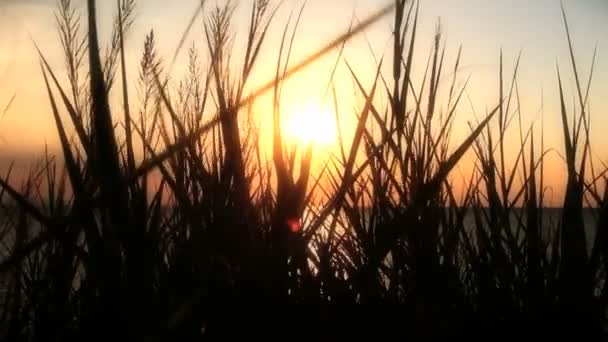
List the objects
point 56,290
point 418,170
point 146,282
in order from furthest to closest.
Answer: point 418,170 < point 56,290 < point 146,282

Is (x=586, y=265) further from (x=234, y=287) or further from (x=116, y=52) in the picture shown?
(x=116, y=52)

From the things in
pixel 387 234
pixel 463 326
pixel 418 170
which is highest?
pixel 418 170

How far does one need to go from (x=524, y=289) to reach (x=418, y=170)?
264 millimetres

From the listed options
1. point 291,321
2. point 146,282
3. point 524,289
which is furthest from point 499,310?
point 146,282

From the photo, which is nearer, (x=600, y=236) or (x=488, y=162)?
(x=600, y=236)

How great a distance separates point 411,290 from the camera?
953 millimetres

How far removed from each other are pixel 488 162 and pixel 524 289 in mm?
332

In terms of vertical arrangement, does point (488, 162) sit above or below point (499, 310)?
above

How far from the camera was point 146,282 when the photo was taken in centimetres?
68

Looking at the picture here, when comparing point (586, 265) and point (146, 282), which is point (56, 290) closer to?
point (146, 282)

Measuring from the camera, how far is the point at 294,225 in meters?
0.72

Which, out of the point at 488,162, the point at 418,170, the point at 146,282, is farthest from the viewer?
the point at 488,162

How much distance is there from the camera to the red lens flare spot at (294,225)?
709 millimetres

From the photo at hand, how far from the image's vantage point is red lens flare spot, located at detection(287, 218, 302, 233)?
2.33ft
